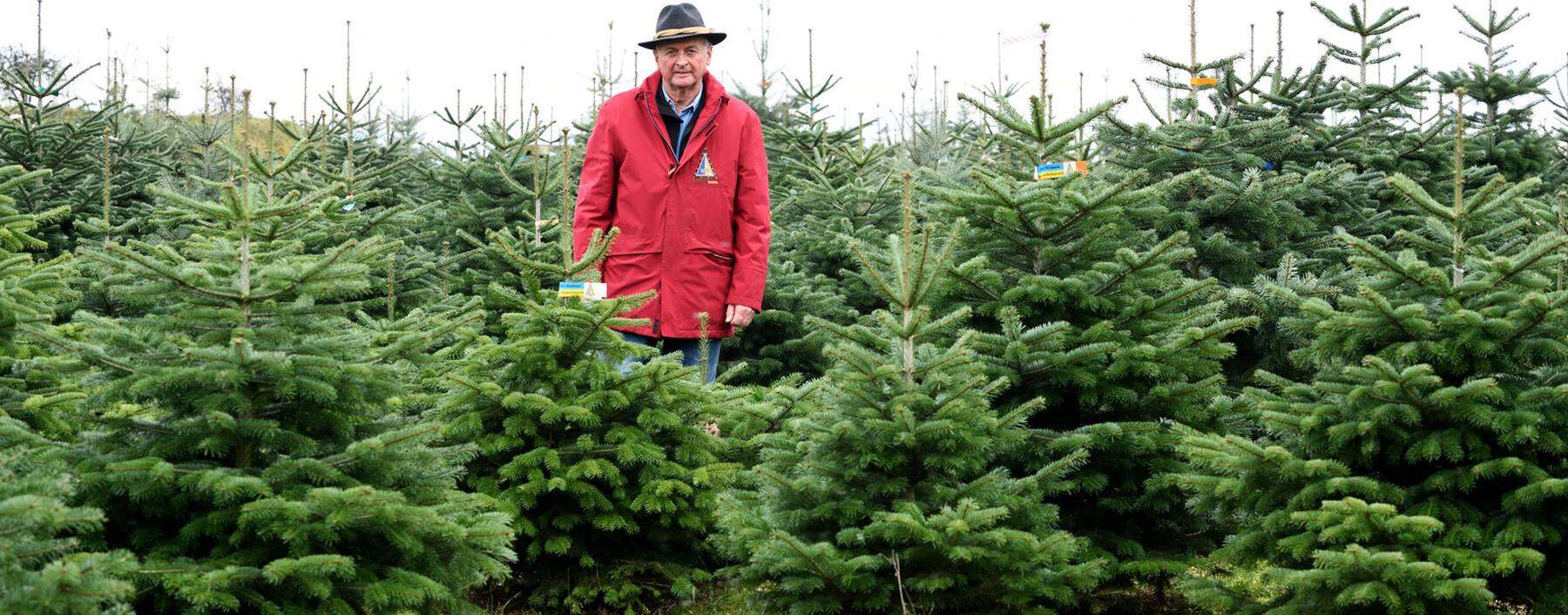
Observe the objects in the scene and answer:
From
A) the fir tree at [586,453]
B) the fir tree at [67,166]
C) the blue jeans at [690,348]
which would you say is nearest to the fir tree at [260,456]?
the fir tree at [586,453]

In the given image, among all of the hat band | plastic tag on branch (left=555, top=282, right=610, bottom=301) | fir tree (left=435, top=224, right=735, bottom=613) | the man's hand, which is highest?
the hat band

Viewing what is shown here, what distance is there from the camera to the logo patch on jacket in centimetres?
561

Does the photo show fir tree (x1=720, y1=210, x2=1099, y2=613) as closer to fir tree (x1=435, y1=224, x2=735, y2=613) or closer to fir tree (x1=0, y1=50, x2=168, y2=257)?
fir tree (x1=435, y1=224, x2=735, y2=613)

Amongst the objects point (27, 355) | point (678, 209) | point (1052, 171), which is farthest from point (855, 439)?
point (27, 355)

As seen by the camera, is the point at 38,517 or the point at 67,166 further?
the point at 67,166

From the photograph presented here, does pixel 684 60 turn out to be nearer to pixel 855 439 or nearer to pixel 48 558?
pixel 855 439

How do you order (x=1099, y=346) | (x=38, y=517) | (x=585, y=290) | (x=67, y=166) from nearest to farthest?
1. (x=38, y=517)
2. (x=1099, y=346)
3. (x=585, y=290)
4. (x=67, y=166)

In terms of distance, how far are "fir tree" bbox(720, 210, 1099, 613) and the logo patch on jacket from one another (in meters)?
1.66

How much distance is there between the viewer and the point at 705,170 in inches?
221

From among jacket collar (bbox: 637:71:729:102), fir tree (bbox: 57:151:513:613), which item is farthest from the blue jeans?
fir tree (bbox: 57:151:513:613)

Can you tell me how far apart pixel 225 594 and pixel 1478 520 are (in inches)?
137

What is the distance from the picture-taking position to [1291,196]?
21.8 feet

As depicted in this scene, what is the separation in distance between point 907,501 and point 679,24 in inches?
99.7

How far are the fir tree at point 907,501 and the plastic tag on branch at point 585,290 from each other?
1.07m
